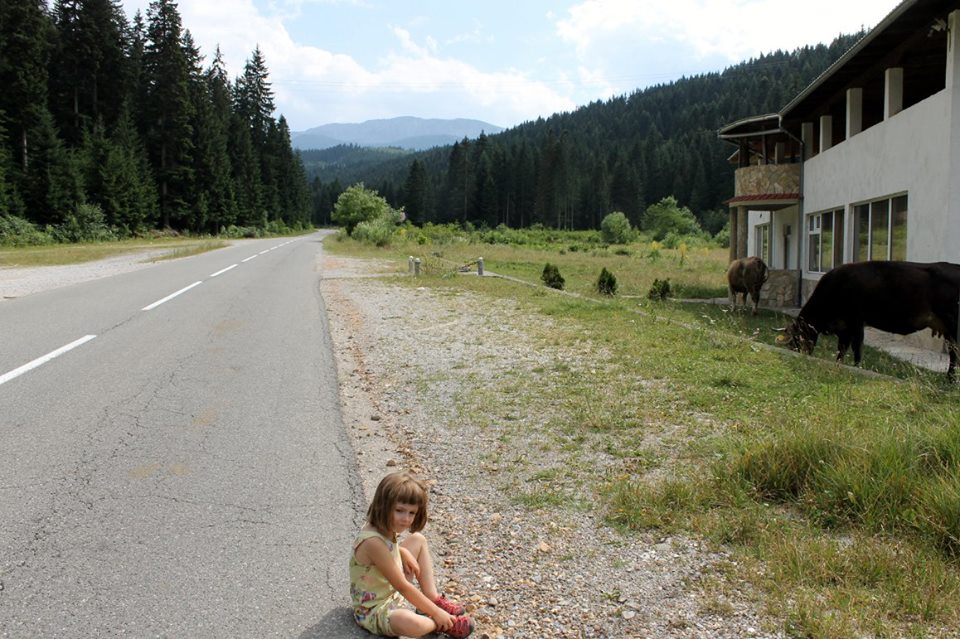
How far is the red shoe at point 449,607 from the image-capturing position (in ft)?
11.0

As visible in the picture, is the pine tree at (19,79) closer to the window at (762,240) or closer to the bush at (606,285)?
the bush at (606,285)

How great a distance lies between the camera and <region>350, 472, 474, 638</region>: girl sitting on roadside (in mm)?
3283

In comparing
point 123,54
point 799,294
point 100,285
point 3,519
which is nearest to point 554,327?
point 3,519

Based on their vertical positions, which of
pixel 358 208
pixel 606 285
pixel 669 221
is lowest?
pixel 606 285

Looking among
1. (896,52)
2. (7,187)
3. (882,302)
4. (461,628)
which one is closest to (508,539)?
(461,628)

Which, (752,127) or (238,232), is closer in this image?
(752,127)

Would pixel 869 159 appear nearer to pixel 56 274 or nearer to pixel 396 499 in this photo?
pixel 396 499

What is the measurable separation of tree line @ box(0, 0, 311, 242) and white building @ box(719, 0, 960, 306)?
43279 millimetres

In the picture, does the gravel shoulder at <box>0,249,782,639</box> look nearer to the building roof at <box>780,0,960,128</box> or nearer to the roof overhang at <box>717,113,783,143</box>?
the building roof at <box>780,0,960,128</box>

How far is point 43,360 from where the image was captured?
914 cm

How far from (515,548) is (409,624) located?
1.04 metres

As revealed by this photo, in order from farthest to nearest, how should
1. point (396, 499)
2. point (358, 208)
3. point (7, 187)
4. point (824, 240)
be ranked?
point (358, 208), point (7, 187), point (824, 240), point (396, 499)

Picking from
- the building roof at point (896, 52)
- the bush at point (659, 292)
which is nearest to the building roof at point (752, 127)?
the building roof at point (896, 52)

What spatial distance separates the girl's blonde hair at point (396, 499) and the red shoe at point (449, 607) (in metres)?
0.38
